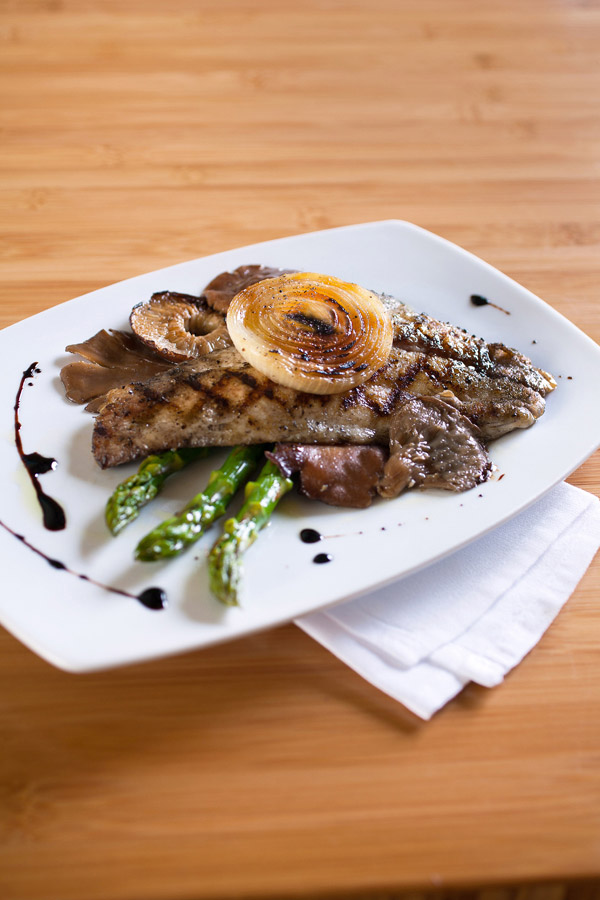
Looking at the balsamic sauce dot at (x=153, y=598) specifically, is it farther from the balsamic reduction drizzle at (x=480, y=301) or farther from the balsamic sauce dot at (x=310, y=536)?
the balsamic reduction drizzle at (x=480, y=301)

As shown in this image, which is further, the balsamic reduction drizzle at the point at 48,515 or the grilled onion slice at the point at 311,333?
the grilled onion slice at the point at 311,333

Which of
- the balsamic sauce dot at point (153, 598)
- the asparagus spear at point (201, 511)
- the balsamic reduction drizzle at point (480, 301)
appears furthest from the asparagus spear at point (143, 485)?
the balsamic reduction drizzle at point (480, 301)

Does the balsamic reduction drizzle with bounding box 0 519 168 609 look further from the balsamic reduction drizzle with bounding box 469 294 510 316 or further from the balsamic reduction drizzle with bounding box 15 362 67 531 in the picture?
the balsamic reduction drizzle with bounding box 469 294 510 316

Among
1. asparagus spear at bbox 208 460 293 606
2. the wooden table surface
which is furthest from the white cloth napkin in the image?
asparagus spear at bbox 208 460 293 606

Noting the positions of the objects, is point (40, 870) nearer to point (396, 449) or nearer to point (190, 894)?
point (190, 894)

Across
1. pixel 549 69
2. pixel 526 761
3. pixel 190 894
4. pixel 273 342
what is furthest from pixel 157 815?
pixel 549 69

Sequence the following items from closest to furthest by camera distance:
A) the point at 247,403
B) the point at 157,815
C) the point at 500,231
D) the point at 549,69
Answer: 1. the point at 157,815
2. the point at 247,403
3. the point at 500,231
4. the point at 549,69

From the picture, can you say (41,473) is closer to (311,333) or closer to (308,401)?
(308,401)
